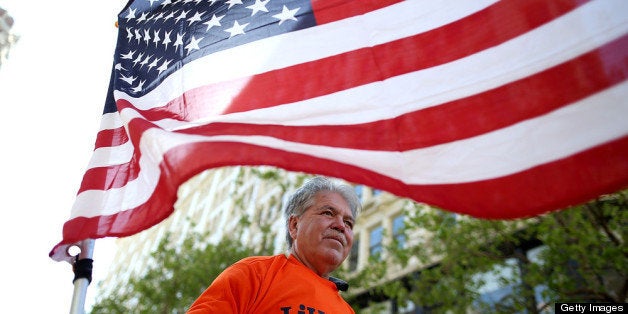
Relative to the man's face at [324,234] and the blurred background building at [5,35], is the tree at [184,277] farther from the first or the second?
the blurred background building at [5,35]

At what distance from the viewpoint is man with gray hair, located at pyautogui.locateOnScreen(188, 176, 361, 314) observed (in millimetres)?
3037

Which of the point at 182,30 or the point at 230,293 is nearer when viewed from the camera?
the point at 230,293

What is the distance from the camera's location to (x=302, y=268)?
11.0 ft

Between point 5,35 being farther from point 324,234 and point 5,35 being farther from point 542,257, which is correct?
point 324,234

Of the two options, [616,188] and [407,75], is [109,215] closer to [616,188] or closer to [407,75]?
[407,75]

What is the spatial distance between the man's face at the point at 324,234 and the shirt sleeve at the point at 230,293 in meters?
0.41

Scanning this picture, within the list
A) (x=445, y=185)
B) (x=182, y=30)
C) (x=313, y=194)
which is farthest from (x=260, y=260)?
(x=182, y=30)

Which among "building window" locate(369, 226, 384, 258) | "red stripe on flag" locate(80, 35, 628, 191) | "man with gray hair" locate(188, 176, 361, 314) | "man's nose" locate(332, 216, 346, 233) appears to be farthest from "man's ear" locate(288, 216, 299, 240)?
"building window" locate(369, 226, 384, 258)

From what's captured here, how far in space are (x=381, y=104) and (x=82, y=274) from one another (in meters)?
1.83

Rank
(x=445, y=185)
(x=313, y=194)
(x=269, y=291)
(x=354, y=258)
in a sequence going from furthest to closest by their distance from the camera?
(x=354, y=258) < (x=313, y=194) < (x=269, y=291) < (x=445, y=185)

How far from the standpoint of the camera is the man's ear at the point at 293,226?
12.2 ft

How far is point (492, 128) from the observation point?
2727 millimetres

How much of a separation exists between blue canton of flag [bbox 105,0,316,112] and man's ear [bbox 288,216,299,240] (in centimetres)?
108

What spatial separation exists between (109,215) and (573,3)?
2.62 m
